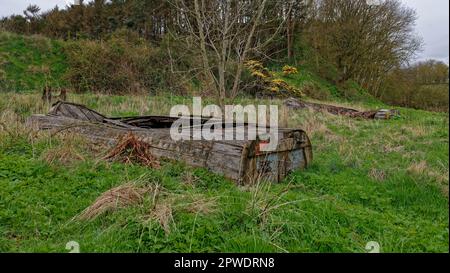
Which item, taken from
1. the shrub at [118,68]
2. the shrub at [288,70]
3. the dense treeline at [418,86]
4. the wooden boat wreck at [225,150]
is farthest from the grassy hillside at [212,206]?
the dense treeline at [418,86]

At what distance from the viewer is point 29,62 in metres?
17.2

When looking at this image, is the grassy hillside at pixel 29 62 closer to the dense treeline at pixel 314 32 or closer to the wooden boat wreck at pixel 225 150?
the dense treeline at pixel 314 32

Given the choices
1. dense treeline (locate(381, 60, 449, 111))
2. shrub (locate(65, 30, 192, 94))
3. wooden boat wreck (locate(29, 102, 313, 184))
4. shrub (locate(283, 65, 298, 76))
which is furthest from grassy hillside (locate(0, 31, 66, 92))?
dense treeline (locate(381, 60, 449, 111))

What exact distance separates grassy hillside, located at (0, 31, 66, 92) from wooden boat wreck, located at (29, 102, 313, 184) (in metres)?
10.6

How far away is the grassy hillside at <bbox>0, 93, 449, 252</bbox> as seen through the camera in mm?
3000

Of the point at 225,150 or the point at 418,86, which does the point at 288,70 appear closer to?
the point at 418,86

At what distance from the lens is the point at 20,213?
11.2ft

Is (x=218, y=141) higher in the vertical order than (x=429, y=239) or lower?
higher

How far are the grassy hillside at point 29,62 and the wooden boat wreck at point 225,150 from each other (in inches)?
417

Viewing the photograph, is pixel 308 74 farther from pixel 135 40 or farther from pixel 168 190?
pixel 168 190
